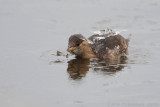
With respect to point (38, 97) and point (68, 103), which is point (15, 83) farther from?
point (68, 103)

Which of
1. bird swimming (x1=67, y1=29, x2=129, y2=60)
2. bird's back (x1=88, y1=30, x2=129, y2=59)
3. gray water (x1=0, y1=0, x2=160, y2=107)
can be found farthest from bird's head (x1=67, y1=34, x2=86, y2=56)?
bird's back (x1=88, y1=30, x2=129, y2=59)

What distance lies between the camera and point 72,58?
1052cm

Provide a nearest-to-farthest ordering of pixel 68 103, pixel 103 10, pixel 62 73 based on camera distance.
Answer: pixel 68 103 → pixel 62 73 → pixel 103 10

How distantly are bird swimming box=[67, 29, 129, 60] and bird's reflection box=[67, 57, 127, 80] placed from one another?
0.65ft

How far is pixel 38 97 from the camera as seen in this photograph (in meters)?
7.78

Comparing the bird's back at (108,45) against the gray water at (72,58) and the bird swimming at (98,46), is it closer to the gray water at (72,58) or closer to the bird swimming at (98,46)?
the bird swimming at (98,46)

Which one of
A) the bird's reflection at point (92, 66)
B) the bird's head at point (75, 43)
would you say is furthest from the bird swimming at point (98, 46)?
the bird's reflection at point (92, 66)

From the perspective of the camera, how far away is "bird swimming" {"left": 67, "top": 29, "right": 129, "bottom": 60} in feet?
34.5

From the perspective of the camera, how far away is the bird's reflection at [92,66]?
9258mm

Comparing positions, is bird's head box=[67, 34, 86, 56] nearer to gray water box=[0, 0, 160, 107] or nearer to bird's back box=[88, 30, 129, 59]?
gray water box=[0, 0, 160, 107]

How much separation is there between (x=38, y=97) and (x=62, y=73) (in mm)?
1457

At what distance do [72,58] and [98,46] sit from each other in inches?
28.1

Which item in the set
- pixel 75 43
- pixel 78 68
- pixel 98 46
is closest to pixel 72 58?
pixel 75 43

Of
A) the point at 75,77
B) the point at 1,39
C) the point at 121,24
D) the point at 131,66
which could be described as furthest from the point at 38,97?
the point at 121,24
